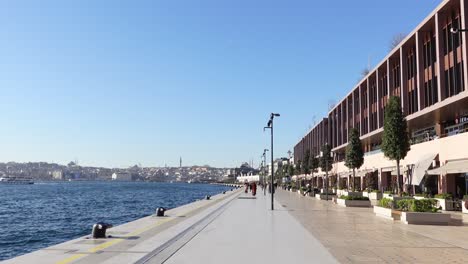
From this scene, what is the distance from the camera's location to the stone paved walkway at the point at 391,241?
11023mm

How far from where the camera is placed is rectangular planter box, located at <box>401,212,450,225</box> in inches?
758

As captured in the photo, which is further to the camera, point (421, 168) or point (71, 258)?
point (421, 168)

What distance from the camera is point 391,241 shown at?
14.0 meters

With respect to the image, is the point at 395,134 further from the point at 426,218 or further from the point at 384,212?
the point at 426,218

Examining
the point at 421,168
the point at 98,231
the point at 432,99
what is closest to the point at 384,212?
Result: the point at 421,168

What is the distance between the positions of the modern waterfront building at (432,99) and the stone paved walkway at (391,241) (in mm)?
11376

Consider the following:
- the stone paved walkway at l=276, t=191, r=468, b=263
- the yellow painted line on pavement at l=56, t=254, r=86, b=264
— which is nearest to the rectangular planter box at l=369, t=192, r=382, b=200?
the stone paved walkway at l=276, t=191, r=468, b=263

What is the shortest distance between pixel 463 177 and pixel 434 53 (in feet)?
36.0

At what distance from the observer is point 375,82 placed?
183 feet

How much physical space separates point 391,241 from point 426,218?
6.29 metres

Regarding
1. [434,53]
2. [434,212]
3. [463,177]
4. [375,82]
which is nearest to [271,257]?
[434,212]

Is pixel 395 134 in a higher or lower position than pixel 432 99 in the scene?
lower

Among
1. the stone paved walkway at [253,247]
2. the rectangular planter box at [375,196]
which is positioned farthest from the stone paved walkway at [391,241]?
the rectangular planter box at [375,196]

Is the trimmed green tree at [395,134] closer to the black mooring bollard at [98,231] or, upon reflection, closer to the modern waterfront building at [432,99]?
the modern waterfront building at [432,99]
